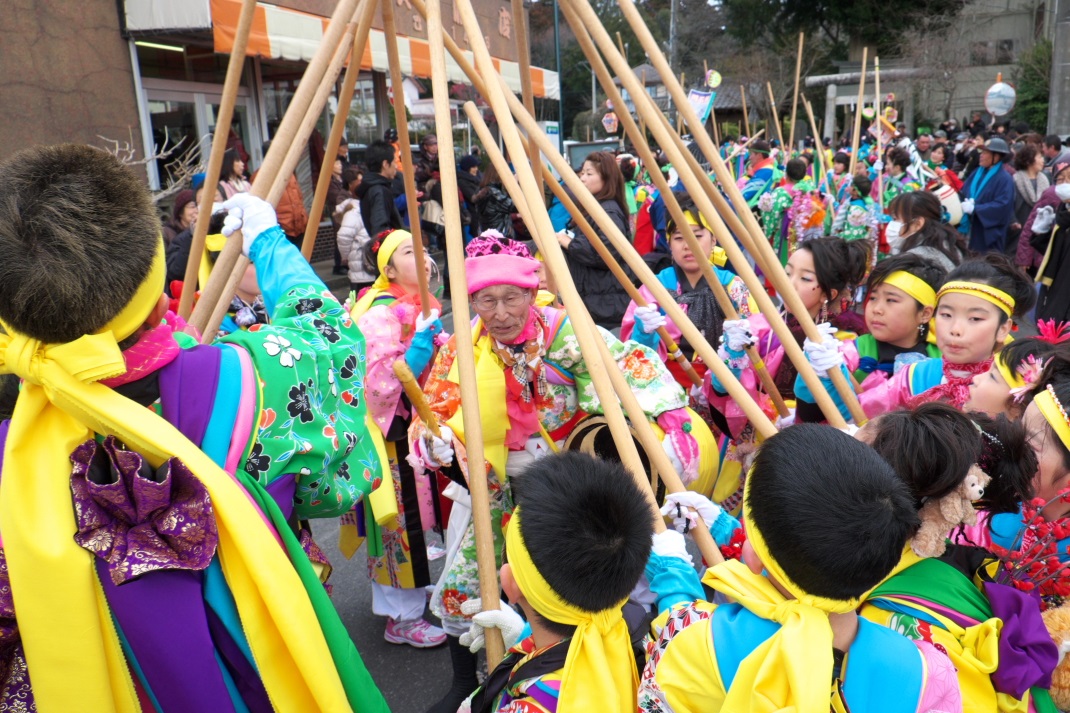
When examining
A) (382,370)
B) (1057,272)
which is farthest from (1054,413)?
(1057,272)

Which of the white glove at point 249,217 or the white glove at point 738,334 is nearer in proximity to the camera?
the white glove at point 249,217

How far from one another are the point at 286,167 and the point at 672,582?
1336 millimetres

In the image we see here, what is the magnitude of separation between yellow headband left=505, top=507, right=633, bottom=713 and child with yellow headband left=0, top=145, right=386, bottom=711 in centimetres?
37

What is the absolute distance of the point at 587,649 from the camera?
145cm

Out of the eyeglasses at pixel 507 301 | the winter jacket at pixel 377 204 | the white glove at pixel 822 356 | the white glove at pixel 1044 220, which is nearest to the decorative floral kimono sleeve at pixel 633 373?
the eyeglasses at pixel 507 301

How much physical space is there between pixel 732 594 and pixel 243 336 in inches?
39.8

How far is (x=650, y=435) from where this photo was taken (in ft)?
5.93

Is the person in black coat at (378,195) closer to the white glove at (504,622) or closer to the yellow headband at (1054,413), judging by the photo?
the white glove at (504,622)

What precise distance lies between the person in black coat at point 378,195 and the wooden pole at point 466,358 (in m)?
5.39

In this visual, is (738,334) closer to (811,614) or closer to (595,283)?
(811,614)

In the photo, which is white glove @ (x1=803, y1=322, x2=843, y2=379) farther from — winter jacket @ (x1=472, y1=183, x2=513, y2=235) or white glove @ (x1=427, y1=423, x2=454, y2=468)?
winter jacket @ (x1=472, y1=183, x2=513, y2=235)

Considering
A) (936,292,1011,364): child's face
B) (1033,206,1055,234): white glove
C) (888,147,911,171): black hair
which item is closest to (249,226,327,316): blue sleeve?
(936,292,1011,364): child's face

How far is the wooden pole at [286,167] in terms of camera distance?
1910 millimetres

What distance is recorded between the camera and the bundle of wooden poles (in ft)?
5.93
